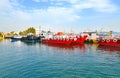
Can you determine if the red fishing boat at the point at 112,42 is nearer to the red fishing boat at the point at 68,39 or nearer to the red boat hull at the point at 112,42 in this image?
the red boat hull at the point at 112,42

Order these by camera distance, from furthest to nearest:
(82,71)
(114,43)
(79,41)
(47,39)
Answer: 1. (47,39)
2. (79,41)
3. (114,43)
4. (82,71)

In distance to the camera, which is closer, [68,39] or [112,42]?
[112,42]

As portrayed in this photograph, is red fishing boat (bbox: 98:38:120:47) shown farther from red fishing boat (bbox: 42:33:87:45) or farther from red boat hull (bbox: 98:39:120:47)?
red fishing boat (bbox: 42:33:87:45)

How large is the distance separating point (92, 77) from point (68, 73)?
409cm

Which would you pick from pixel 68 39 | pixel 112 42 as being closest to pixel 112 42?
pixel 112 42

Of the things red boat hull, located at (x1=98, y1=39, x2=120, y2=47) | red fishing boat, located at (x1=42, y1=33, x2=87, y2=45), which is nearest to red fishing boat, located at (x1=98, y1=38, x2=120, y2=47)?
red boat hull, located at (x1=98, y1=39, x2=120, y2=47)

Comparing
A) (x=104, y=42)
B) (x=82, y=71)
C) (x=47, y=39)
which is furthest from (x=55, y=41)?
(x=82, y=71)

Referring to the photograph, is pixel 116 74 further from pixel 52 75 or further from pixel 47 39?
pixel 47 39

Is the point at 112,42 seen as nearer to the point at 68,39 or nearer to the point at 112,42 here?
the point at 112,42

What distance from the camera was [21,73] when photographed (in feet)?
92.3

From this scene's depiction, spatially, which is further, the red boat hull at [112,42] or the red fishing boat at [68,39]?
the red fishing boat at [68,39]

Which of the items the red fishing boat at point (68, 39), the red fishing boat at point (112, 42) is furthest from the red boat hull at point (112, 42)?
the red fishing boat at point (68, 39)

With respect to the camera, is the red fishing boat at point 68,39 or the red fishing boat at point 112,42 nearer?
the red fishing boat at point 112,42

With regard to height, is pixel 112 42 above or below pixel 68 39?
below
